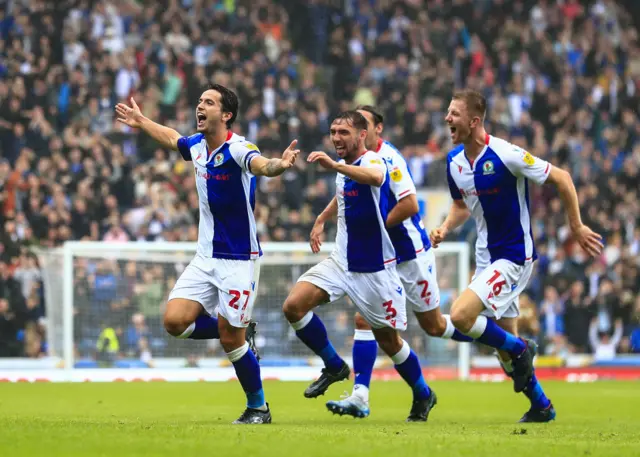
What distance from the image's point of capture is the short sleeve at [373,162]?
10227 millimetres

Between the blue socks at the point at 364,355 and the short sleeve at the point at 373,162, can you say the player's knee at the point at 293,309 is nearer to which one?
the blue socks at the point at 364,355

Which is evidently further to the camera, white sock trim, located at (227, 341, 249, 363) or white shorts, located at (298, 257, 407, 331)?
white shorts, located at (298, 257, 407, 331)

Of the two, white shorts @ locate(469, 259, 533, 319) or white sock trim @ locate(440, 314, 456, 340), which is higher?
white shorts @ locate(469, 259, 533, 319)

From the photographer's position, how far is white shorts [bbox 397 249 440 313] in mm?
11273

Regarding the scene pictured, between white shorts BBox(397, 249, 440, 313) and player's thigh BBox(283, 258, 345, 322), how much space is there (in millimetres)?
907

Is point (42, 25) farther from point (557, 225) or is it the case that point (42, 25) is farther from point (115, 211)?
point (557, 225)

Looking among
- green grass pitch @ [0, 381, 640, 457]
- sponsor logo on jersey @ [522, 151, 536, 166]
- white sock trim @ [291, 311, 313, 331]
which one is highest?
sponsor logo on jersey @ [522, 151, 536, 166]

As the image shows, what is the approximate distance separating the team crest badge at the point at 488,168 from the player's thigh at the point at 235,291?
2320mm

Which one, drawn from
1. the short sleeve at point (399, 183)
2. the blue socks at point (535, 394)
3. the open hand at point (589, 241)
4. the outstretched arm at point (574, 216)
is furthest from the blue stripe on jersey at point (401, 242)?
the open hand at point (589, 241)

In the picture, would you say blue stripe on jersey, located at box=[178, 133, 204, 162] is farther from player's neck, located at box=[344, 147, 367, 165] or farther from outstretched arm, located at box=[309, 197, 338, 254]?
outstretched arm, located at box=[309, 197, 338, 254]

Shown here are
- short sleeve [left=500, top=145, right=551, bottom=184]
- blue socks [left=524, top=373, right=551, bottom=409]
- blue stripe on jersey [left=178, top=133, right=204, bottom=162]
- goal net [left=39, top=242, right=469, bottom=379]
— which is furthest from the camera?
goal net [left=39, top=242, right=469, bottom=379]

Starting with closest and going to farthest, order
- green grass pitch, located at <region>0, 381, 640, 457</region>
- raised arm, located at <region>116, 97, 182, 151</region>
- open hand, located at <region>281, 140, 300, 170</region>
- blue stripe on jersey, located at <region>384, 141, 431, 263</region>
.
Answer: green grass pitch, located at <region>0, 381, 640, 457</region>
open hand, located at <region>281, 140, 300, 170</region>
raised arm, located at <region>116, 97, 182, 151</region>
blue stripe on jersey, located at <region>384, 141, 431, 263</region>

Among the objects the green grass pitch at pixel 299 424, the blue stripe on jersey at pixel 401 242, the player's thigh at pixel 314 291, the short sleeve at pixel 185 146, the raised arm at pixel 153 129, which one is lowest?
the green grass pitch at pixel 299 424

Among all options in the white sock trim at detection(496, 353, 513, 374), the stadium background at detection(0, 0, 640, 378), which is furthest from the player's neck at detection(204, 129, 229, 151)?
the stadium background at detection(0, 0, 640, 378)
